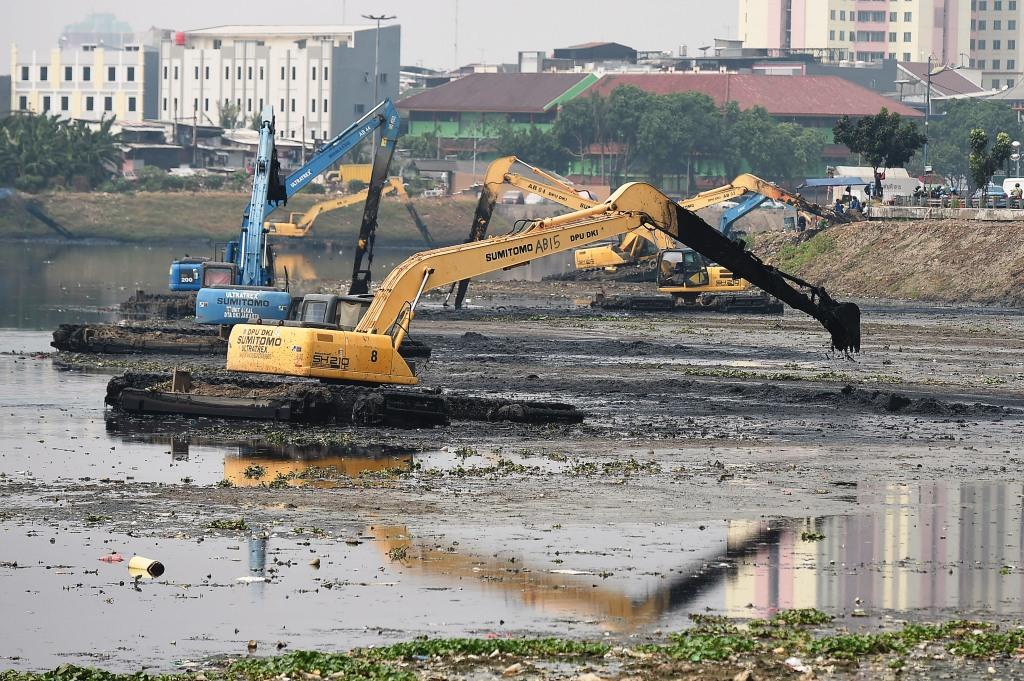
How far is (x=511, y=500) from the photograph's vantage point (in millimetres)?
30531

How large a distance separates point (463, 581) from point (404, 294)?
17.1 m

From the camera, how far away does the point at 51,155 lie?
615 feet

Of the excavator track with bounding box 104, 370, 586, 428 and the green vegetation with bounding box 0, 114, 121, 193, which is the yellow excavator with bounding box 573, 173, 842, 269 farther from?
the green vegetation with bounding box 0, 114, 121, 193

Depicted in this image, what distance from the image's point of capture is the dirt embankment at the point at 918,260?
291 feet

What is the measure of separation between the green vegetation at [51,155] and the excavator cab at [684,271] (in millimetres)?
111540

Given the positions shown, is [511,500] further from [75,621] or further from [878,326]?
[878,326]

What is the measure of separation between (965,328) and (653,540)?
4673cm

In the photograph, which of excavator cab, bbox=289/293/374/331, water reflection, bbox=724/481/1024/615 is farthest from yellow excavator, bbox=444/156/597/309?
water reflection, bbox=724/481/1024/615

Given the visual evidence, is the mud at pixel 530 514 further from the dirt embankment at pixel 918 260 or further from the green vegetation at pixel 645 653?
the dirt embankment at pixel 918 260

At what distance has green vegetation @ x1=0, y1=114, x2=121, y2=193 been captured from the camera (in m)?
184

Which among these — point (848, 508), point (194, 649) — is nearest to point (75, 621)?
point (194, 649)

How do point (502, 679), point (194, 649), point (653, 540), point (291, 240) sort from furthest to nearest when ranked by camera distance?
1. point (291, 240)
2. point (653, 540)
3. point (194, 649)
4. point (502, 679)

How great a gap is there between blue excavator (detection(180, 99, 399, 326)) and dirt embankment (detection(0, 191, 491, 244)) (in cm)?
9001

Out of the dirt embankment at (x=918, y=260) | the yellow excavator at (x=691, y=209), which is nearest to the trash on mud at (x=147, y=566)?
the dirt embankment at (x=918, y=260)
